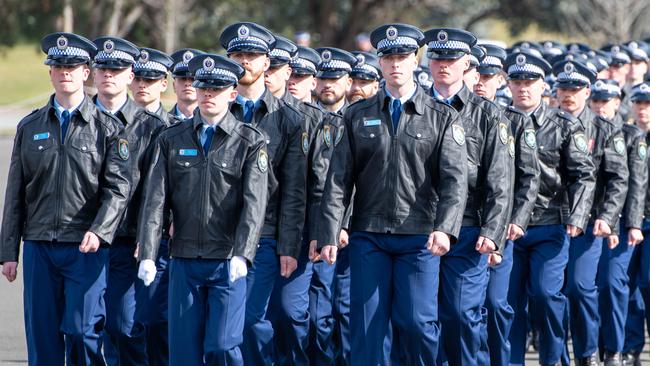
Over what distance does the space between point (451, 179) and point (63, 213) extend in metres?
2.32

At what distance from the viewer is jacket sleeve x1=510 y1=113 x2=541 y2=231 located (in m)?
9.59

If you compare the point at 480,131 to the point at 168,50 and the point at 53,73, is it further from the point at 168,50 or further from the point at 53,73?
the point at 168,50

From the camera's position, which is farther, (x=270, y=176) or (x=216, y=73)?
(x=270, y=176)

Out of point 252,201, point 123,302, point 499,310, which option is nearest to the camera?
point 252,201

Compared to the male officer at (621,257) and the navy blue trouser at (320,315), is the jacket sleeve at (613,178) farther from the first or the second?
the navy blue trouser at (320,315)

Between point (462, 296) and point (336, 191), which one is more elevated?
point (336, 191)

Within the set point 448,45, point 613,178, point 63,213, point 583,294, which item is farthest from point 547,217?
point 63,213

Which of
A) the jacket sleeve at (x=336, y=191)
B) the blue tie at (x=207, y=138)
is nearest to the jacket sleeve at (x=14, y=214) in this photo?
the blue tie at (x=207, y=138)

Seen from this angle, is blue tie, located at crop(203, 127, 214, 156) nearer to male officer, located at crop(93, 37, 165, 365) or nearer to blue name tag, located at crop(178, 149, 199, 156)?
blue name tag, located at crop(178, 149, 199, 156)

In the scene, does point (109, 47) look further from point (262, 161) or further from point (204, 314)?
point (204, 314)

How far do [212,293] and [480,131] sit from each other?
2082 mm

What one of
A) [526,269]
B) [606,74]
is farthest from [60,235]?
[606,74]

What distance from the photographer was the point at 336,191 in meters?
8.60

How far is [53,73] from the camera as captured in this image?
8883 mm
